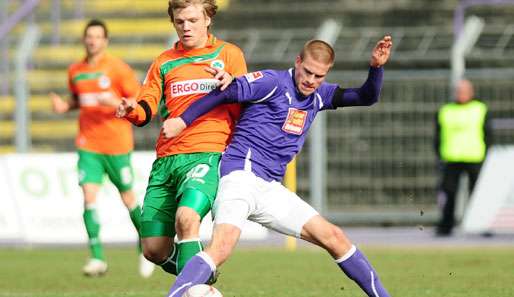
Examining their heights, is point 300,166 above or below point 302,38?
below

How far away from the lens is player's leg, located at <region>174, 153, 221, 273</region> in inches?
299

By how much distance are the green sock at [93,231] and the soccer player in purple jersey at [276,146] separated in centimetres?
507

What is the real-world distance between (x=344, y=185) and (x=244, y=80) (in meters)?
11.6

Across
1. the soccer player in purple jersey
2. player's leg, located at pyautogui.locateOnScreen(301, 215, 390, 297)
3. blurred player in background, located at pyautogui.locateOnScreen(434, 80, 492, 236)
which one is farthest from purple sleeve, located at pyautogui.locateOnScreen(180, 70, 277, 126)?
blurred player in background, located at pyautogui.locateOnScreen(434, 80, 492, 236)

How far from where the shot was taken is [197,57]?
27.0 ft

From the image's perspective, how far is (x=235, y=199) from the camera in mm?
7570

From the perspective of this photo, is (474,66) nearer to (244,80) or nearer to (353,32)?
(353,32)

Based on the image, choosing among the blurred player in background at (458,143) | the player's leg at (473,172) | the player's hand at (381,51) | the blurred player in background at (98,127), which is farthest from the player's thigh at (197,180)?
the player's leg at (473,172)

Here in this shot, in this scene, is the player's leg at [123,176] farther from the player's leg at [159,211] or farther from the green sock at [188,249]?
the green sock at [188,249]

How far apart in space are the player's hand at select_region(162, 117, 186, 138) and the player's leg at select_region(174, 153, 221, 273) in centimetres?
36

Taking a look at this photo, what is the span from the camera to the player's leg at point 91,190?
503 inches

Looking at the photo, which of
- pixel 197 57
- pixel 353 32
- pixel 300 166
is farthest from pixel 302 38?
pixel 197 57

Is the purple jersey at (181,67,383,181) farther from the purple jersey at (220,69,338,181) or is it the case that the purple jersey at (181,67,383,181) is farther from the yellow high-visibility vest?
the yellow high-visibility vest

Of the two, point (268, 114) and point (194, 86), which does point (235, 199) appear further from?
point (194, 86)
